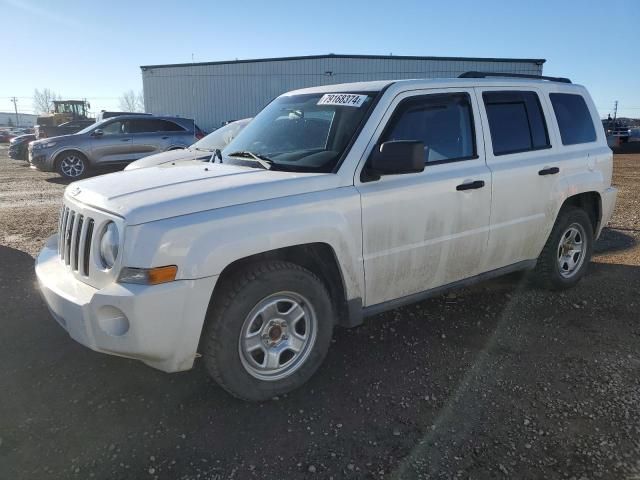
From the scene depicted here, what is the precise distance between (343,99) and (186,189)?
1.38 m

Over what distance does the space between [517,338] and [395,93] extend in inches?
82.5

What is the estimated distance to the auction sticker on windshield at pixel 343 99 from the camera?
3541mm

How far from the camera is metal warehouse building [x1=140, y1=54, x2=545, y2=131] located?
97.8 ft

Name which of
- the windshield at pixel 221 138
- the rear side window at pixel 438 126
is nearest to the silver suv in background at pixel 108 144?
the windshield at pixel 221 138

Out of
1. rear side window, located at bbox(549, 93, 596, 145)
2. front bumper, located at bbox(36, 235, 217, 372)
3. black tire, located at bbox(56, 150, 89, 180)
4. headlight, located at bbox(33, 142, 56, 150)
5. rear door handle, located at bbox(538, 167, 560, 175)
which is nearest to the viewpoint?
front bumper, located at bbox(36, 235, 217, 372)

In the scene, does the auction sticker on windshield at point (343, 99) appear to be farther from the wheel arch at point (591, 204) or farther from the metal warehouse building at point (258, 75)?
the metal warehouse building at point (258, 75)

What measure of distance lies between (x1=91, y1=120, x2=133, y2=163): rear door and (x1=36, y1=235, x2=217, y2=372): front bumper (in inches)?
485

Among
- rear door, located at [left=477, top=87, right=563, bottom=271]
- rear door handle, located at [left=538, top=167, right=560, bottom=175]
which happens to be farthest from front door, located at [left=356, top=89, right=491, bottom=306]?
rear door handle, located at [left=538, top=167, right=560, bottom=175]

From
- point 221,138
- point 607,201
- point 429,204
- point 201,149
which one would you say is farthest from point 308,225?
→ point 221,138

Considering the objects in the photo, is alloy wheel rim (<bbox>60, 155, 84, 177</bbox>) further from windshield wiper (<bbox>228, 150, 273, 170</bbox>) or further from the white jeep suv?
windshield wiper (<bbox>228, 150, 273, 170</bbox>)

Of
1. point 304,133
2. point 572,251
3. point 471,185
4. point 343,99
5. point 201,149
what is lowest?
point 572,251

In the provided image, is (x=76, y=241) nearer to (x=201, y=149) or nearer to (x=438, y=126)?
(x=438, y=126)

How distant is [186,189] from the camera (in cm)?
291

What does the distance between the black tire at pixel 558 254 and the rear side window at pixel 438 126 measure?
1.39 metres
